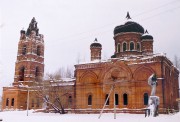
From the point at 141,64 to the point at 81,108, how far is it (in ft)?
30.0

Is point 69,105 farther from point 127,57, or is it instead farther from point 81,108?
point 127,57

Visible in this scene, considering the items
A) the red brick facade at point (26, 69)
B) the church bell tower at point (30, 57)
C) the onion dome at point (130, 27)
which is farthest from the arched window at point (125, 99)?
the church bell tower at point (30, 57)

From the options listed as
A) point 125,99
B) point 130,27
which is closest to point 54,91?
point 125,99

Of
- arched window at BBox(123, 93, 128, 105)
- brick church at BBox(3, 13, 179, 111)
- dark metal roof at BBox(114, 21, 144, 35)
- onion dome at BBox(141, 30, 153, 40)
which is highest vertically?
dark metal roof at BBox(114, 21, 144, 35)

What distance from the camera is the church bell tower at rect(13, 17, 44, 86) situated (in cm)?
4309

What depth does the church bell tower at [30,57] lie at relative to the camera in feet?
141

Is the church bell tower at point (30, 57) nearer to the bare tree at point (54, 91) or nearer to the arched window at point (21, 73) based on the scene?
the arched window at point (21, 73)

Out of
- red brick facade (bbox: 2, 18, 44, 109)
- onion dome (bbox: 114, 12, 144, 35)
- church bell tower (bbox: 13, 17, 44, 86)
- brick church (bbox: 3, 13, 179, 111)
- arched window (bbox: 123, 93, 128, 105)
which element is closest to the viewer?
brick church (bbox: 3, 13, 179, 111)

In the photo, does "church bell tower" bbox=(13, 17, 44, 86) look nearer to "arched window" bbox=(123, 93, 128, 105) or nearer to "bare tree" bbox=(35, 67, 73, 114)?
"bare tree" bbox=(35, 67, 73, 114)

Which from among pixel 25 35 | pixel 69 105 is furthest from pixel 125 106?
pixel 25 35

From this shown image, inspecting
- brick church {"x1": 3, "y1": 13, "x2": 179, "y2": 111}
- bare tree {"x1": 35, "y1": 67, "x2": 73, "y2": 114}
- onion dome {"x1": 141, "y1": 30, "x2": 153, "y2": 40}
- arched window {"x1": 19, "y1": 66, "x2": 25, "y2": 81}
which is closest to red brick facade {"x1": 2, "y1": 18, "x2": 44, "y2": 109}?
arched window {"x1": 19, "y1": 66, "x2": 25, "y2": 81}

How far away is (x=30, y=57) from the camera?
142 ft

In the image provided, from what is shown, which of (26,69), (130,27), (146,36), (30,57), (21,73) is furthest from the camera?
(21,73)

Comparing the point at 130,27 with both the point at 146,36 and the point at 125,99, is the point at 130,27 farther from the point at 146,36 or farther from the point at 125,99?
the point at 125,99
